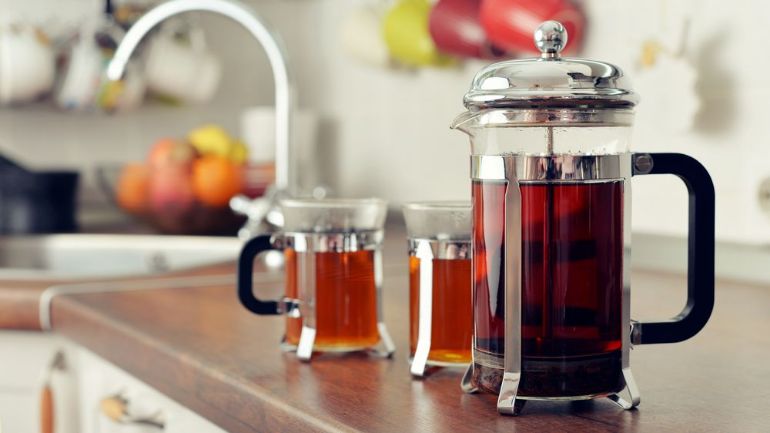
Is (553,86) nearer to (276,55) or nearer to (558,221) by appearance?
(558,221)

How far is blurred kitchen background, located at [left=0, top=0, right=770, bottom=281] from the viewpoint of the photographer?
119 cm

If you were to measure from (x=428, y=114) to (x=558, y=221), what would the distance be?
1217 millimetres

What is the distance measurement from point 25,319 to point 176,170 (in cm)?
59

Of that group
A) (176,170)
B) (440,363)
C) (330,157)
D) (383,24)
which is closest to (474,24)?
(383,24)

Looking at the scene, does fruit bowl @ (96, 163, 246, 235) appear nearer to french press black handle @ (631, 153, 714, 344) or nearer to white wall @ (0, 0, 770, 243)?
white wall @ (0, 0, 770, 243)

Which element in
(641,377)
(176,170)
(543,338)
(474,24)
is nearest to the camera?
(543,338)

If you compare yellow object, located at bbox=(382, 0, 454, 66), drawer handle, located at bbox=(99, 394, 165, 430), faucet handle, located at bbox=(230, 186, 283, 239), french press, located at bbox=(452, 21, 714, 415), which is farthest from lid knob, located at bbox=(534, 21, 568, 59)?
yellow object, located at bbox=(382, 0, 454, 66)

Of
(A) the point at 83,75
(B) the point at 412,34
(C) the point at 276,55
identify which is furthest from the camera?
(A) the point at 83,75

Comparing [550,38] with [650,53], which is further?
[650,53]

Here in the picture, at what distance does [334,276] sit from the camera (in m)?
0.79

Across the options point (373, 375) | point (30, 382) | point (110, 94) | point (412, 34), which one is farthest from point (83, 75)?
point (373, 375)

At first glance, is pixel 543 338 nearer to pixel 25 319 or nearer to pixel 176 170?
pixel 25 319

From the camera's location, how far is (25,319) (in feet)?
3.93

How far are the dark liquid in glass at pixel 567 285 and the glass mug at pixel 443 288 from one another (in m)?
0.09
